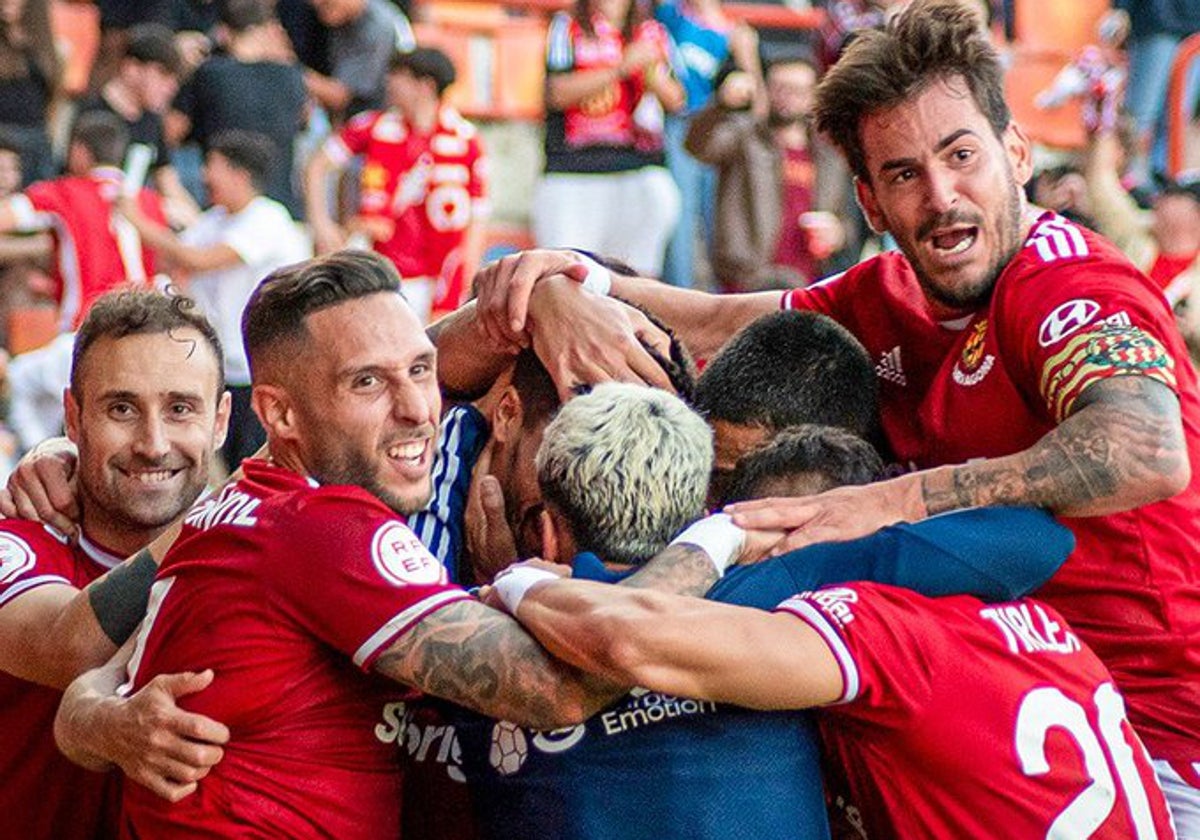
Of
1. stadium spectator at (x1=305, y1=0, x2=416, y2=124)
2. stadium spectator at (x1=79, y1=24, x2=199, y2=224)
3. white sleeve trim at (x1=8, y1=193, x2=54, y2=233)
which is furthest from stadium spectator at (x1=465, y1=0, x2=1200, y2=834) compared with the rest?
stadium spectator at (x1=305, y1=0, x2=416, y2=124)

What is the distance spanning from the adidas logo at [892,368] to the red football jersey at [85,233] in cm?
564

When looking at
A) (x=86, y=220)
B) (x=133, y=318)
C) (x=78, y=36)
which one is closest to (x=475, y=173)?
(x=86, y=220)

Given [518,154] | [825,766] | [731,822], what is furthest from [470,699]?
[518,154]

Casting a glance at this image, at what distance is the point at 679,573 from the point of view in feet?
11.2

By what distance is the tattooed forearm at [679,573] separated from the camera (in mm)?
3393

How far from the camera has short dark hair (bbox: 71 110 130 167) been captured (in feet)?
31.7

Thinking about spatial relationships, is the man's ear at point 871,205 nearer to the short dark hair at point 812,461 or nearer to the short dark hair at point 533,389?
the short dark hair at point 812,461

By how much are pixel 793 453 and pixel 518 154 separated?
935cm

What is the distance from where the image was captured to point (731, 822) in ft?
11.1

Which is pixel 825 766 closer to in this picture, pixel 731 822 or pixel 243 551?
pixel 731 822

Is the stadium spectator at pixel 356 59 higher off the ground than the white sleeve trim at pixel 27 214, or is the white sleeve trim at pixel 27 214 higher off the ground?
the stadium spectator at pixel 356 59

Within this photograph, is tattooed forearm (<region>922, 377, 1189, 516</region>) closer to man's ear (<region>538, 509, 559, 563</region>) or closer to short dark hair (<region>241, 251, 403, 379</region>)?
man's ear (<region>538, 509, 559, 563</region>)

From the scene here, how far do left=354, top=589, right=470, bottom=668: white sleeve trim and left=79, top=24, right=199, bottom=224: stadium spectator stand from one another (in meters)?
7.38

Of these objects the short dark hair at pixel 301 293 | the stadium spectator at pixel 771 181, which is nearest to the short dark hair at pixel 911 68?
the short dark hair at pixel 301 293
